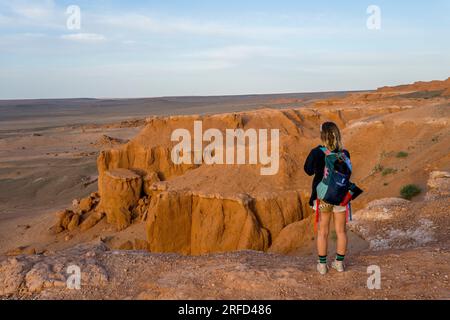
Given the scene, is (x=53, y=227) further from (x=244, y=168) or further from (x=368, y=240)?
(x=368, y=240)

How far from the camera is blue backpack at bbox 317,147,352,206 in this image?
15.1 ft

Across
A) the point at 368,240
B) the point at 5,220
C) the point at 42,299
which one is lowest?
the point at 5,220

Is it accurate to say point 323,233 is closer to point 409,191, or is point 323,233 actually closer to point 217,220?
point 409,191

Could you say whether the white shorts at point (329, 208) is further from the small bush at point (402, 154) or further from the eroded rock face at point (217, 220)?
the small bush at point (402, 154)

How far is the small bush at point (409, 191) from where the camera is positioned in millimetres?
11500

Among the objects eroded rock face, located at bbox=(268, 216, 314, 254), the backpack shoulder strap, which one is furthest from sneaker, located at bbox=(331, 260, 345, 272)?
eroded rock face, located at bbox=(268, 216, 314, 254)

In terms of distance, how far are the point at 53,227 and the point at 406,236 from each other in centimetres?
1537

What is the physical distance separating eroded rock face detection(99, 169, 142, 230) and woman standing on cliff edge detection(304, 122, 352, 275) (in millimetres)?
14586

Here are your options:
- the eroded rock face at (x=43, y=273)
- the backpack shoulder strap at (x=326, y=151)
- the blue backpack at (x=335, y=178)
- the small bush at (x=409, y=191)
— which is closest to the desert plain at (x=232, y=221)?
the eroded rock face at (x=43, y=273)

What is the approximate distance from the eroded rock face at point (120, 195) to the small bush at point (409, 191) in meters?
11.0

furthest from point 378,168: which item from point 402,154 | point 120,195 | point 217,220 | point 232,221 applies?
point 120,195

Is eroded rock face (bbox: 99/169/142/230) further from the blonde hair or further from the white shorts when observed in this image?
the blonde hair
